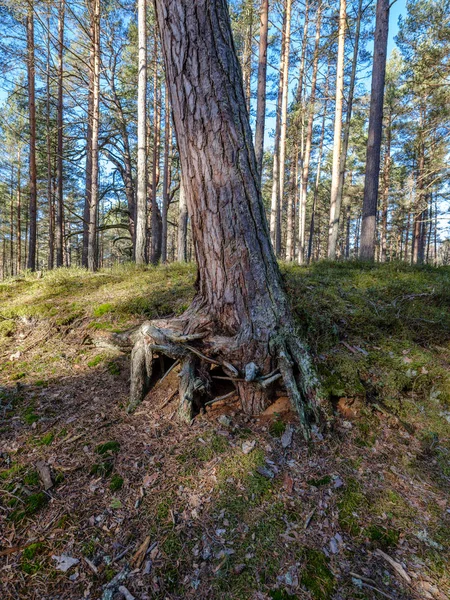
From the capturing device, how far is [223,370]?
2.69 m

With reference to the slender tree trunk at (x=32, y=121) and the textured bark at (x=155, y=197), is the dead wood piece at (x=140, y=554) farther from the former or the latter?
the textured bark at (x=155, y=197)

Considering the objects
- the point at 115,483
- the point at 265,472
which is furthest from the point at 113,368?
the point at 265,472

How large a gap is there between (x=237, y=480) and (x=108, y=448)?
1.07m

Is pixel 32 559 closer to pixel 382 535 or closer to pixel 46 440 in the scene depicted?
pixel 46 440

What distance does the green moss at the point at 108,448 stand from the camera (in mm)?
2207

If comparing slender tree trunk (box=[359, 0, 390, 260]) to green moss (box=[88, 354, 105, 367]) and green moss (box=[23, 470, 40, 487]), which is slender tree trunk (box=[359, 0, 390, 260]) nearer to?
green moss (box=[88, 354, 105, 367])

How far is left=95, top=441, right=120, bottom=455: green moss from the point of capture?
221 cm

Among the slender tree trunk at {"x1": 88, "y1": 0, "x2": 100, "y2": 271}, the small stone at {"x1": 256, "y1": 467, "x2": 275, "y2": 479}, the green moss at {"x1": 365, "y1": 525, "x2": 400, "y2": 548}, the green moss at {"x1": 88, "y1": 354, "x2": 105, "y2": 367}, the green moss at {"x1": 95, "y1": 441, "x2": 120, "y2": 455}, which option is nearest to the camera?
the green moss at {"x1": 365, "y1": 525, "x2": 400, "y2": 548}

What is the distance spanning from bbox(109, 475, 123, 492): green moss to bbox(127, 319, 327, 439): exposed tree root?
676 mm

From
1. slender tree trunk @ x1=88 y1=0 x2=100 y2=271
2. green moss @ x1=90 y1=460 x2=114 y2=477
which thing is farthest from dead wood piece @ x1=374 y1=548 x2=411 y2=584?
slender tree trunk @ x1=88 y1=0 x2=100 y2=271

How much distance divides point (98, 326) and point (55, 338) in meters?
0.62

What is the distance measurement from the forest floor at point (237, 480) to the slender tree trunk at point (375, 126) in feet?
15.5

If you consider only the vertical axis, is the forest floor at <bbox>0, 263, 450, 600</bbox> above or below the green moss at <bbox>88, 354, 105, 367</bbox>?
below

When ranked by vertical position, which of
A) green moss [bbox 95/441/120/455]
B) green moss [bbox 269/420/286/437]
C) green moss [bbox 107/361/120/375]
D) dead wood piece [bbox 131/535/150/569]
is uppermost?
green moss [bbox 107/361/120/375]
